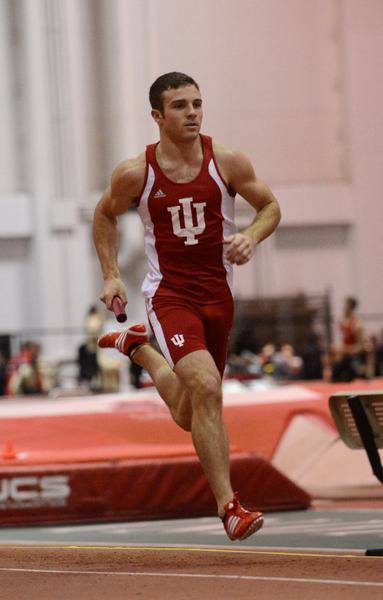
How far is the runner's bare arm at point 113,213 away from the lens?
701 cm

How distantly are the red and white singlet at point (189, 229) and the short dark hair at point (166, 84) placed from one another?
8.9 inches

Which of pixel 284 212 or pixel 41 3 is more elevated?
pixel 41 3

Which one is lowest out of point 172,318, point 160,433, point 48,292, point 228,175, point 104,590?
point 48,292

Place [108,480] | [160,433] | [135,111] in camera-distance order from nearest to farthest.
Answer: [108,480] < [160,433] < [135,111]

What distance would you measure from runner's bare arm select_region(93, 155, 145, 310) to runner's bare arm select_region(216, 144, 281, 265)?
1.31 feet

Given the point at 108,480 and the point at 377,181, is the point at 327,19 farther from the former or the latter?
the point at 108,480

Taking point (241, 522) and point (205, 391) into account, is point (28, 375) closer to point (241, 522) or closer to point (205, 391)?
point (205, 391)

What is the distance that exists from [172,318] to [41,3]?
72.6ft

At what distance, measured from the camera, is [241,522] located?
21.1 feet

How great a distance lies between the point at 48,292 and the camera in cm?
2861

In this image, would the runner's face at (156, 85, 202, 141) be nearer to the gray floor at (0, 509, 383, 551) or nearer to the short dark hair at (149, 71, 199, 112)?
the short dark hair at (149, 71, 199, 112)

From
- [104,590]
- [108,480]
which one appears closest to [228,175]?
[104,590]

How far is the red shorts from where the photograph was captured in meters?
6.83

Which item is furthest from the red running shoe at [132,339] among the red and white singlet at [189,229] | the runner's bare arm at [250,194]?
the runner's bare arm at [250,194]
